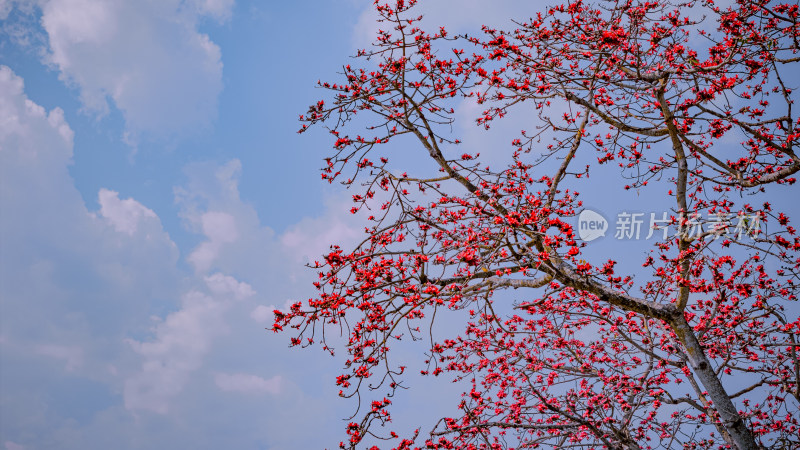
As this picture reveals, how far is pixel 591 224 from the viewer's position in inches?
271

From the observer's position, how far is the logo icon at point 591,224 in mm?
6820

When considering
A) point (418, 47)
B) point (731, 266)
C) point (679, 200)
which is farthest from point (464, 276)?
point (731, 266)

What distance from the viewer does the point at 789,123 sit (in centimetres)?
580

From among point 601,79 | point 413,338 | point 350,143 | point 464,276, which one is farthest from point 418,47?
point 413,338

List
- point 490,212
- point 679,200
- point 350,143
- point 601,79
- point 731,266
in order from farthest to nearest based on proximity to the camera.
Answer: point 731,266, point 679,200, point 350,143, point 601,79, point 490,212

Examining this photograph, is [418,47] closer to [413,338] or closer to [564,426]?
[413,338]

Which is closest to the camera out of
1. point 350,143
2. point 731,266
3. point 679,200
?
point 350,143

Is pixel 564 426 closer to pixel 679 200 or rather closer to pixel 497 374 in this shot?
pixel 497 374

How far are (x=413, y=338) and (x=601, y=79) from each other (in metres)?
3.21

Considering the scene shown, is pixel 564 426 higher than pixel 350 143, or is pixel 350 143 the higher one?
pixel 350 143

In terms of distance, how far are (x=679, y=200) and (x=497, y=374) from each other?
321 centimetres

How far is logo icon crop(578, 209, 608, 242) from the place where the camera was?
682 cm

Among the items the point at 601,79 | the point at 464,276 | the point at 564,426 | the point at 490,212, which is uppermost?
the point at 601,79

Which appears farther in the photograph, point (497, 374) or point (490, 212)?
point (497, 374)
